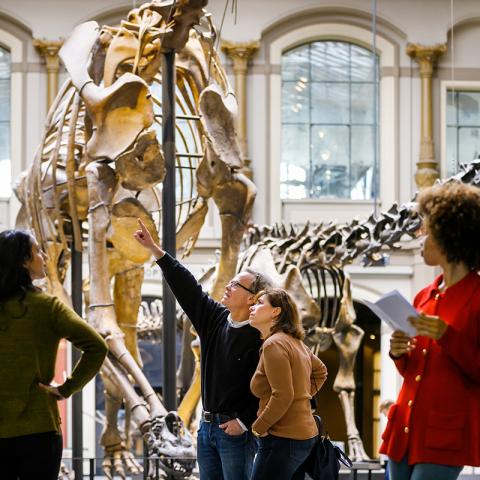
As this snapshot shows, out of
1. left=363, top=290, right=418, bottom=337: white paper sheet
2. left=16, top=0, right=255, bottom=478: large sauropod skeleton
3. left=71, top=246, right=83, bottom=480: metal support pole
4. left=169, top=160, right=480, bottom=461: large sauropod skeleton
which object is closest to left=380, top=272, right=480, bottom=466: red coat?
left=363, top=290, right=418, bottom=337: white paper sheet

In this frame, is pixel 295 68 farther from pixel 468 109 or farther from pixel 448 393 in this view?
pixel 448 393

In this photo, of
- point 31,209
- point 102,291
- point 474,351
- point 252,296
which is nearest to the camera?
point 474,351

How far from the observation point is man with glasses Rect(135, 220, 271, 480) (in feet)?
18.3

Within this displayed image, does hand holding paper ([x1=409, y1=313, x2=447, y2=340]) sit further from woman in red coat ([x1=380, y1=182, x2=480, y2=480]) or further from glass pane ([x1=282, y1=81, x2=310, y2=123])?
glass pane ([x1=282, y1=81, x2=310, y2=123])

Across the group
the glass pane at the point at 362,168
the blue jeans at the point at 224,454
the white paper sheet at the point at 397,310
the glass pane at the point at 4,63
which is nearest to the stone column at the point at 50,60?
the glass pane at the point at 4,63

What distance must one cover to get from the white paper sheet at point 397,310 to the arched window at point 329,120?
1852cm

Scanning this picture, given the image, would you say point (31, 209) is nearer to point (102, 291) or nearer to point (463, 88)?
point (102, 291)

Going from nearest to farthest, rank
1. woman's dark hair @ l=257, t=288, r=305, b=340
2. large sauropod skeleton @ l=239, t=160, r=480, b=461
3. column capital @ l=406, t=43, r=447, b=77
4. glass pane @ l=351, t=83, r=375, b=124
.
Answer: woman's dark hair @ l=257, t=288, r=305, b=340 < large sauropod skeleton @ l=239, t=160, r=480, b=461 < column capital @ l=406, t=43, r=447, b=77 < glass pane @ l=351, t=83, r=375, b=124

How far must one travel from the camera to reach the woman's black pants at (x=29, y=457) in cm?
456

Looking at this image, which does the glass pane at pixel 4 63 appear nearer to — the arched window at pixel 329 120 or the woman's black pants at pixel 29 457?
the arched window at pixel 329 120

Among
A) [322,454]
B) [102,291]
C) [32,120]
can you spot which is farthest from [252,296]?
[32,120]

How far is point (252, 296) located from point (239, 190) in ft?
10.5

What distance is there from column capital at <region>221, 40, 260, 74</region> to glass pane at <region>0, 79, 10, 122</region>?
358cm

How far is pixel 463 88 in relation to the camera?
74.2 ft
